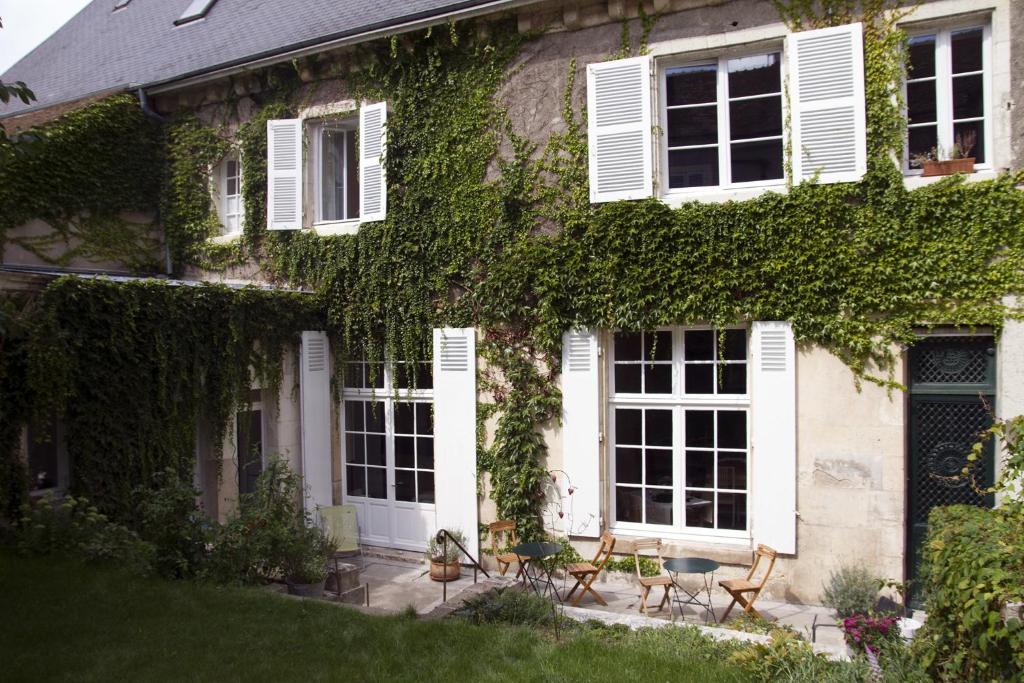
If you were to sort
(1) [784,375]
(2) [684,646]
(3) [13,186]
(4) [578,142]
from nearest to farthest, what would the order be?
1. (2) [684,646]
2. (1) [784,375]
3. (4) [578,142]
4. (3) [13,186]

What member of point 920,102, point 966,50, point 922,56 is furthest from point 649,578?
point 966,50

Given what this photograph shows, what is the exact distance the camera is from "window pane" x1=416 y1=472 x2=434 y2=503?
27.6 feet

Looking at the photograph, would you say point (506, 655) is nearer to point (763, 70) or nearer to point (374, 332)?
point (374, 332)

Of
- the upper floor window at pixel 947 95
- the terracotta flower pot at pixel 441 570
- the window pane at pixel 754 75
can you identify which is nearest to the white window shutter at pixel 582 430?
the terracotta flower pot at pixel 441 570

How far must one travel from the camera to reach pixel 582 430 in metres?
7.26

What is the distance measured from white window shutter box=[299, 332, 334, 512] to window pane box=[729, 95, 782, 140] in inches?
200

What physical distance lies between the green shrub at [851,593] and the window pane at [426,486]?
4.21 metres

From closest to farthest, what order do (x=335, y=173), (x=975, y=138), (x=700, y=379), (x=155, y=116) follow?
(x=975, y=138) < (x=700, y=379) < (x=335, y=173) < (x=155, y=116)

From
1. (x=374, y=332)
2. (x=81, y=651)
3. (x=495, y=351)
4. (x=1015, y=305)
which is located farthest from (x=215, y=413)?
(x=1015, y=305)

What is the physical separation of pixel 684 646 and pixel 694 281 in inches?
127

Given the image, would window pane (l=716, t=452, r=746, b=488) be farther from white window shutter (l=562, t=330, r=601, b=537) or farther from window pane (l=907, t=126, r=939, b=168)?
window pane (l=907, t=126, r=939, b=168)

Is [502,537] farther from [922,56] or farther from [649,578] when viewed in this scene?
[922,56]

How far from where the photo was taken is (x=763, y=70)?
6.83m

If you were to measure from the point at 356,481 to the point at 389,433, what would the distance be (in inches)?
31.7
